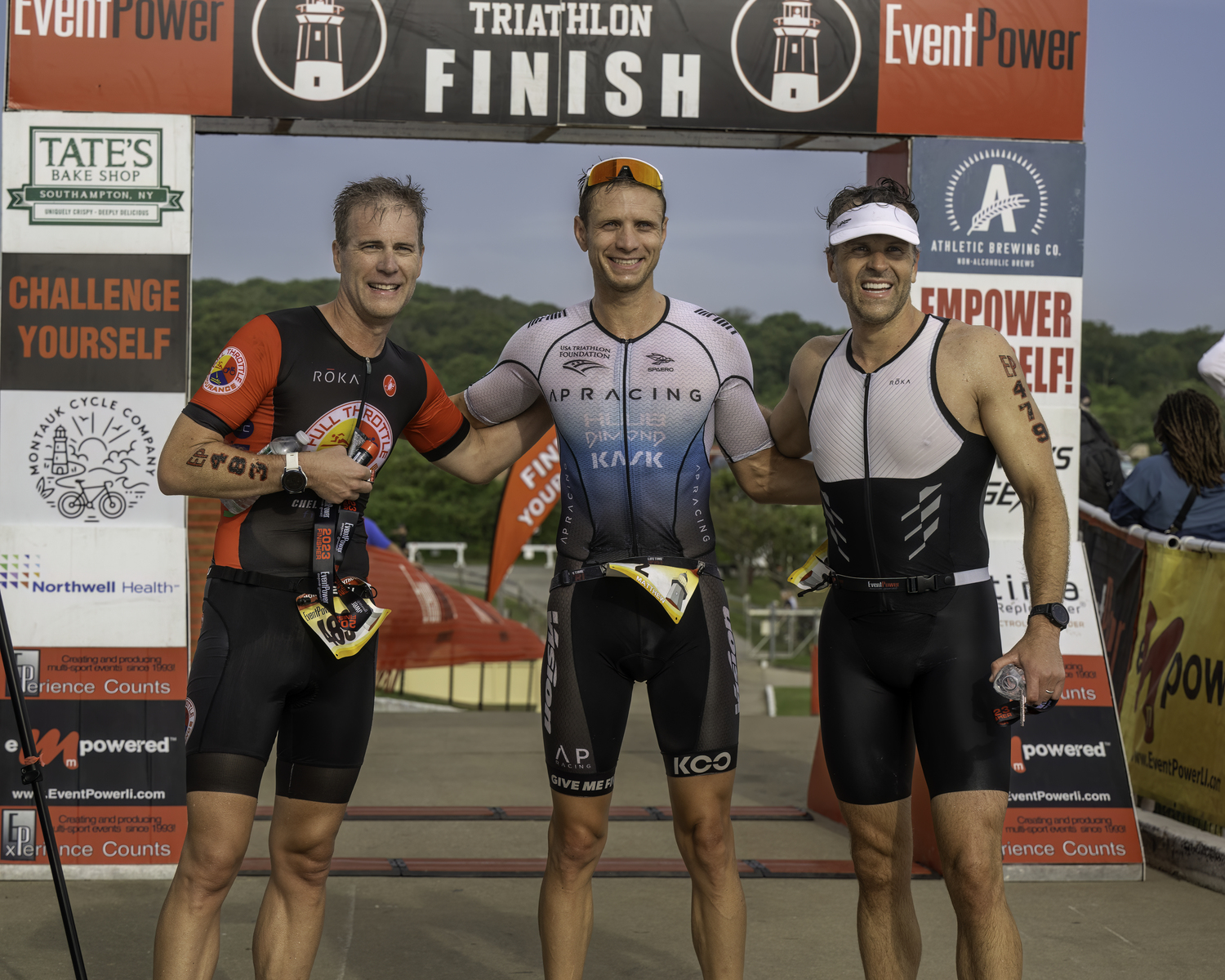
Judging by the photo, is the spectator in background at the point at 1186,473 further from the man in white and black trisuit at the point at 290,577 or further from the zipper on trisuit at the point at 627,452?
the man in white and black trisuit at the point at 290,577

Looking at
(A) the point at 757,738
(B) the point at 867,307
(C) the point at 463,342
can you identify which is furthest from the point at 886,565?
(C) the point at 463,342

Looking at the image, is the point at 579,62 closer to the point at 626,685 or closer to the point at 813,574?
the point at 813,574

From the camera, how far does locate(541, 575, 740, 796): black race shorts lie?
3732 millimetres

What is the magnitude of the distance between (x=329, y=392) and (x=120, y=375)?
Result: 8.20 feet

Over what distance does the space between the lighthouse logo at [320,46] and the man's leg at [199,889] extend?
3383 mm

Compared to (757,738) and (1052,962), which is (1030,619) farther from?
(757,738)

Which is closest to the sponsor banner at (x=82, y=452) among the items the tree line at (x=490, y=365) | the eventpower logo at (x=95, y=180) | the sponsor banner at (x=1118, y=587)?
the eventpower logo at (x=95, y=180)

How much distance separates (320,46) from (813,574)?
130 inches

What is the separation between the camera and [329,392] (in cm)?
363

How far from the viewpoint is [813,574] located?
398cm

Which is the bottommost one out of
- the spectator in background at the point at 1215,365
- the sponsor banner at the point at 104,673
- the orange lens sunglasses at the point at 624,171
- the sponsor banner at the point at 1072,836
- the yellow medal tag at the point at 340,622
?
the sponsor banner at the point at 1072,836

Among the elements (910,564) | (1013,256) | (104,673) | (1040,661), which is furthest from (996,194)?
(104,673)

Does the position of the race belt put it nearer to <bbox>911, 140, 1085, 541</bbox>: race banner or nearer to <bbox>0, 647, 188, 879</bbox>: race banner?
<bbox>911, 140, 1085, 541</bbox>: race banner

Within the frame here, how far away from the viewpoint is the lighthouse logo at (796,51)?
19.0ft
